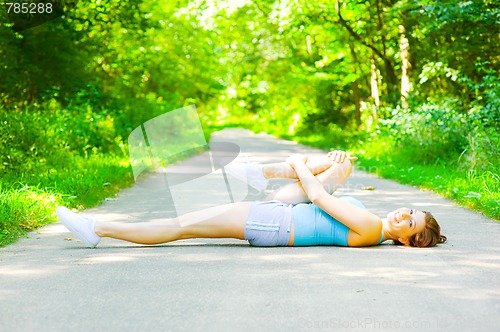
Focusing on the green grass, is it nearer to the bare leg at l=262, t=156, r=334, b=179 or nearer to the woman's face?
the woman's face

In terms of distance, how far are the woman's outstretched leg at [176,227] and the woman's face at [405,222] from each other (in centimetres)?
120

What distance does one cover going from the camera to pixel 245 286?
5.22 m

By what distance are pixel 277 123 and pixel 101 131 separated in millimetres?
26057

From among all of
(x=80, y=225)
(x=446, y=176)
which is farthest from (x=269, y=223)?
(x=446, y=176)

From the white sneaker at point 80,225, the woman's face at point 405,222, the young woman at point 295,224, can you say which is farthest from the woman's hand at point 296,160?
the white sneaker at point 80,225

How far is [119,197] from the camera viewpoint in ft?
37.5

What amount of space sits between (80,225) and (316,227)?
1953mm

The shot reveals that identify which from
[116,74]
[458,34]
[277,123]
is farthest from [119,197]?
[277,123]

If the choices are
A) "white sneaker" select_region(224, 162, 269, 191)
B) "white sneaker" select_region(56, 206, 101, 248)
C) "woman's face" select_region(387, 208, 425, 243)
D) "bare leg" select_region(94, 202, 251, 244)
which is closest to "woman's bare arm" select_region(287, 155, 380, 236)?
"woman's face" select_region(387, 208, 425, 243)

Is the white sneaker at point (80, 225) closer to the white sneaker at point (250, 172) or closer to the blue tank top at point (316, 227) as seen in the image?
the white sneaker at point (250, 172)

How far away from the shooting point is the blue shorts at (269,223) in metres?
6.56

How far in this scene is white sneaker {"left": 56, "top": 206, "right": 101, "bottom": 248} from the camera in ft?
21.5

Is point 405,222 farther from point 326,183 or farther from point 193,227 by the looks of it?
point 193,227

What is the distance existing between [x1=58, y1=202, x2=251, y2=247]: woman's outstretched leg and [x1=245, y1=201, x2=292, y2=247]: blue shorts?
7 centimetres
